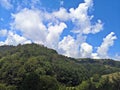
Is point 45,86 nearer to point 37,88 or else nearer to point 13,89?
point 37,88

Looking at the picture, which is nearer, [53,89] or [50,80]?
[53,89]

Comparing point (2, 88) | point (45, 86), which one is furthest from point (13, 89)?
point (45, 86)

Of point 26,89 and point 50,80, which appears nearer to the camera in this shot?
point 26,89

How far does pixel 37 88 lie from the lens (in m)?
186

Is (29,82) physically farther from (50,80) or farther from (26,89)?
(50,80)

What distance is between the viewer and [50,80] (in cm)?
19912

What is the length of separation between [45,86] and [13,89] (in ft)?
64.1

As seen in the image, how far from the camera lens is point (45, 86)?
617 ft

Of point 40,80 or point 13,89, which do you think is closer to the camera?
point 13,89

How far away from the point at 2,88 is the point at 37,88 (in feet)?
64.6

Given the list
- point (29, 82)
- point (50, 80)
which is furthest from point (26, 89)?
point (50, 80)

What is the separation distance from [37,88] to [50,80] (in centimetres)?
1507

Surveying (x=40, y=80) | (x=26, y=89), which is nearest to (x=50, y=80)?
(x=40, y=80)

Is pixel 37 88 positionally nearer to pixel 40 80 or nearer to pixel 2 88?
pixel 40 80
